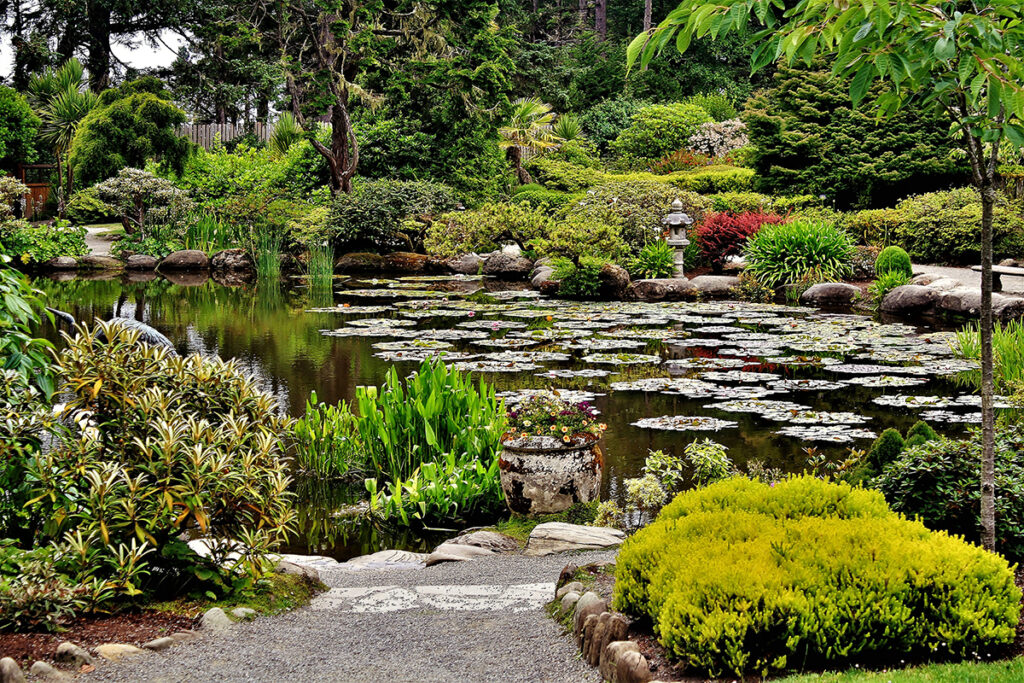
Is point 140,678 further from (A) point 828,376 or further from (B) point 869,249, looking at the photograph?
(B) point 869,249

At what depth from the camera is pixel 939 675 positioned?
309 cm

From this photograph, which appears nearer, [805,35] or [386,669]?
[805,35]

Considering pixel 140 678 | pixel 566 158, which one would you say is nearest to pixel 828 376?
pixel 140 678

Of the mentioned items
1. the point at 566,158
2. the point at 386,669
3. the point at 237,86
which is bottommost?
the point at 386,669

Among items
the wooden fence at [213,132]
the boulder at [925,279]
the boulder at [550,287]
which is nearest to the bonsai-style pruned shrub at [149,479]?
the boulder at [925,279]

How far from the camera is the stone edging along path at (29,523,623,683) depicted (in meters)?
3.62

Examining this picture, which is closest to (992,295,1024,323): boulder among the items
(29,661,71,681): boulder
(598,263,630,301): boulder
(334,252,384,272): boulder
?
(598,263,630,301): boulder

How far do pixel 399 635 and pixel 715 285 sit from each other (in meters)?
14.8

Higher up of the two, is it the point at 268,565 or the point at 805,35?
the point at 805,35

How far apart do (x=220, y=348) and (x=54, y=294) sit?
7.15 metres

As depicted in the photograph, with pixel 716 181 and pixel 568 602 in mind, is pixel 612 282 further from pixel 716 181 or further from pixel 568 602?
pixel 568 602

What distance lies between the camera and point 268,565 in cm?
450

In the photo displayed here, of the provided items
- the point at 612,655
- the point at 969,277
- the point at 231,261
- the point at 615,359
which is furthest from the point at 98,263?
the point at 612,655

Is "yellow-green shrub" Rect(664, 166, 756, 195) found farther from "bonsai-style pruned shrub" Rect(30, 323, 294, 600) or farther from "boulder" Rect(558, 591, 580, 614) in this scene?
"boulder" Rect(558, 591, 580, 614)
